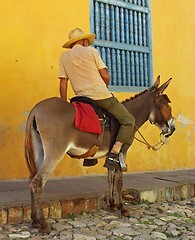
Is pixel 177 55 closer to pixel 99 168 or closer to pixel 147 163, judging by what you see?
pixel 147 163

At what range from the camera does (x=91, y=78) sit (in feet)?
14.4

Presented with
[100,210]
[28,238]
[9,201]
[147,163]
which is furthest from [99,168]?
[28,238]

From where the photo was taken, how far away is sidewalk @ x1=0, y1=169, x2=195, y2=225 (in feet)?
13.9

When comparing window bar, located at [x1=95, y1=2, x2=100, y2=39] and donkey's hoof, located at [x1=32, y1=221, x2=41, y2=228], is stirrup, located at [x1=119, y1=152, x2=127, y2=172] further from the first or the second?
window bar, located at [x1=95, y1=2, x2=100, y2=39]

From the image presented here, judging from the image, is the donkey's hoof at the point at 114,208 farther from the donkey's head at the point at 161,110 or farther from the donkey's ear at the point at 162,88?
the donkey's ear at the point at 162,88

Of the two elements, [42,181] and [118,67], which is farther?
[118,67]

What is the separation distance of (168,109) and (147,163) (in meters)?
2.66

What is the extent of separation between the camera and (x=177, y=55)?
8.23 m

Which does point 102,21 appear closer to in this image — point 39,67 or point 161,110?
point 39,67

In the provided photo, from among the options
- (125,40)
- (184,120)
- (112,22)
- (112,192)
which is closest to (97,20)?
(112,22)

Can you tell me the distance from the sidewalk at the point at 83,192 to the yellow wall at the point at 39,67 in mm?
329

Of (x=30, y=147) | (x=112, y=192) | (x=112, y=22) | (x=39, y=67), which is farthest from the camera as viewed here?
(x=112, y=22)

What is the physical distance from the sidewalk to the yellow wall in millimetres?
329

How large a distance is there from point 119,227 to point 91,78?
171 cm
